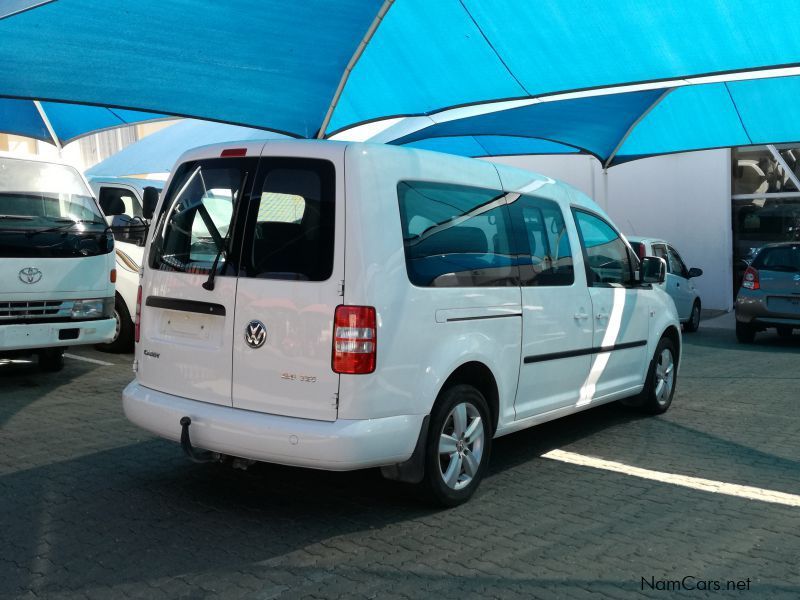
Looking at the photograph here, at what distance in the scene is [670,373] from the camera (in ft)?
27.3

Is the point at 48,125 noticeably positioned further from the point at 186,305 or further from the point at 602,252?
the point at 186,305

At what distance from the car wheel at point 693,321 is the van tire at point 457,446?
11.2 metres

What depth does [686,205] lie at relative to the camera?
20078 mm

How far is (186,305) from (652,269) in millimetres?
4149

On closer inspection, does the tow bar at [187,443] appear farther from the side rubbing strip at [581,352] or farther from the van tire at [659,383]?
the van tire at [659,383]

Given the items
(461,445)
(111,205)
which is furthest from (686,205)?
(461,445)

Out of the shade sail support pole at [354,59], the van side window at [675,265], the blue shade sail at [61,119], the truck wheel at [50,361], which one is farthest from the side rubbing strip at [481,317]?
the blue shade sail at [61,119]

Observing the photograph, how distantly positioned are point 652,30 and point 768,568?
6229mm

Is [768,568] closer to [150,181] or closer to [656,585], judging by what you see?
[656,585]

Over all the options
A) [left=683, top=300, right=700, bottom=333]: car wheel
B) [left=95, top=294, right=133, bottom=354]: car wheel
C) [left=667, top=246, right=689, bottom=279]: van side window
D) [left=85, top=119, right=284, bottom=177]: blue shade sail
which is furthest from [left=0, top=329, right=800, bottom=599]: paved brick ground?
[left=85, top=119, right=284, bottom=177]: blue shade sail

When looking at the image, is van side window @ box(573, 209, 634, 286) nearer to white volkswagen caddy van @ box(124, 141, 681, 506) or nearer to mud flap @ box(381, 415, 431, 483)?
white volkswagen caddy van @ box(124, 141, 681, 506)

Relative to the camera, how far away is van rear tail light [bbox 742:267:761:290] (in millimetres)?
13868

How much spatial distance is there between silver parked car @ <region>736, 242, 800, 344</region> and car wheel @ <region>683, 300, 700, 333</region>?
5.04 feet

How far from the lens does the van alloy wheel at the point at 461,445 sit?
5191 millimetres
